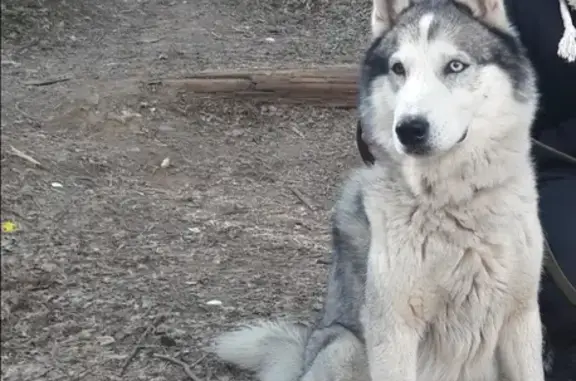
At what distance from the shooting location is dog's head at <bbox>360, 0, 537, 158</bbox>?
265cm

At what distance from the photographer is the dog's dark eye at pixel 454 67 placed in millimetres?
2721

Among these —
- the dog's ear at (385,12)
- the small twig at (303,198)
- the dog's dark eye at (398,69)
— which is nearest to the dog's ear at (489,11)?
the dog's ear at (385,12)

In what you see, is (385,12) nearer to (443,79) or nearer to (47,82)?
(443,79)

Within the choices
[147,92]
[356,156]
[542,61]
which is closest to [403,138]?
[147,92]

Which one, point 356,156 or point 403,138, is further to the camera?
point 356,156

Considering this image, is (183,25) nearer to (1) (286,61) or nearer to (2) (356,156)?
(2) (356,156)

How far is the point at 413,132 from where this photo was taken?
103 inches

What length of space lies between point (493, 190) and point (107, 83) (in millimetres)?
1367

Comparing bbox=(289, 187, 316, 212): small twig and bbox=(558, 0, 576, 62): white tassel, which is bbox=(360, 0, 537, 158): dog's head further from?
bbox=(289, 187, 316, 212): small twig

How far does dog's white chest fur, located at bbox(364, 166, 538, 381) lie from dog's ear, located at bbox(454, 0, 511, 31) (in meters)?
0.61

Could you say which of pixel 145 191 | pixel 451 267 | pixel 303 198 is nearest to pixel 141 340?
pixel 145 191

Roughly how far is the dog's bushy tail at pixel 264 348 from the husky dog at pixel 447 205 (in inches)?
15.4

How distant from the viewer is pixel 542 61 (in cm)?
354

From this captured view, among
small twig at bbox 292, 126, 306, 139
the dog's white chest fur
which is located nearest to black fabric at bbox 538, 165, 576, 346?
the dog's white chest fur
